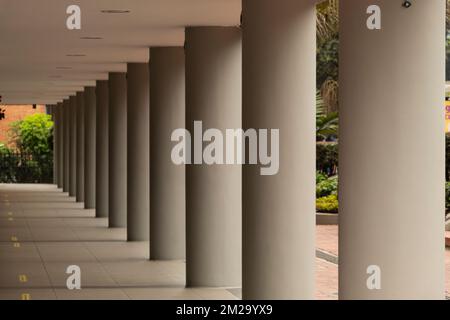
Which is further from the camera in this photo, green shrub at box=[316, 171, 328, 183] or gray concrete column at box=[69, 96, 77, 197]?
gray concrete column at box=[69, 96, 77, 197]

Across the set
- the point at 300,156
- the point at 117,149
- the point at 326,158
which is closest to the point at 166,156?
the point at 117,149

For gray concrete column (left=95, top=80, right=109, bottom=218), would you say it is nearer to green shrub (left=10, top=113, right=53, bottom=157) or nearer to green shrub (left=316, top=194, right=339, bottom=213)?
green shrub (left=316, top=194, right=339, bottom=213)

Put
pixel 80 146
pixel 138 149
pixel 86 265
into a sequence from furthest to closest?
pixel 80 146 < pixel 138 149 < pixel 86 265

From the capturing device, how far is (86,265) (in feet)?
65.5

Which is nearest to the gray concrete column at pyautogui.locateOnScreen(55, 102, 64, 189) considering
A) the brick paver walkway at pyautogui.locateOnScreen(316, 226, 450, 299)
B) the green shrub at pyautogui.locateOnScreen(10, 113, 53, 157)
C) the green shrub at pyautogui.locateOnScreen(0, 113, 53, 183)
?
the green shrub at pyautogui.locateOnScreen(0, 113, 53, 183)

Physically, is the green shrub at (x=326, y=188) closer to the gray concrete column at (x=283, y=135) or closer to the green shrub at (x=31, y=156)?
the gray concrete column at (x=283, y=135)

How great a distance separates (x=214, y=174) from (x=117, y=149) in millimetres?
11524

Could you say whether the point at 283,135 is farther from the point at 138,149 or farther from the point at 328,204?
the point at 328,204

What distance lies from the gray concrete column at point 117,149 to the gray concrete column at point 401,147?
61.9 feet

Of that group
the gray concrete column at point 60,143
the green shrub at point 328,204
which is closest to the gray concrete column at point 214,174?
the green shrub at point 328,204

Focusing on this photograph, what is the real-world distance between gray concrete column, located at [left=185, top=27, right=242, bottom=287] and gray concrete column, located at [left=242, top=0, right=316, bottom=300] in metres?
4.15

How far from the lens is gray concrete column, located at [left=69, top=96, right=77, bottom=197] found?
42.1 meters

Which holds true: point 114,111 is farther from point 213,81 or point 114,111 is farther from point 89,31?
point 213,81
